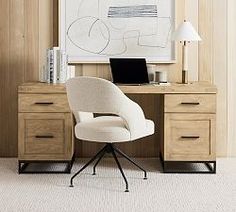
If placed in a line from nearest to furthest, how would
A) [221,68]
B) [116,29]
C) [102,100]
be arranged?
[102,100]
[116,29]
[221,68]

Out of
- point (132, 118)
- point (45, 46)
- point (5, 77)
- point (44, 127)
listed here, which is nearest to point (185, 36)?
point (132, 118)

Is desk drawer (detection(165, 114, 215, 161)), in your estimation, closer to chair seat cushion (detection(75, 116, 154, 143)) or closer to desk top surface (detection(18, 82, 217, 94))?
A: desk top surface (detection(18, 82, 217, 94))

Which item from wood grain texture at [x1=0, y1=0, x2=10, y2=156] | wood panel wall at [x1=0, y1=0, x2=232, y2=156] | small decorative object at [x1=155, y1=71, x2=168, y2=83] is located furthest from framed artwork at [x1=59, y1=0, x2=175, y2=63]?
wood grain texture at [x1=0, y1=0, x2=10, y2=156]

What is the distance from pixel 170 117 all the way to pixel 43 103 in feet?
3.26

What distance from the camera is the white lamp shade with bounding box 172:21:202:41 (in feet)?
14.7

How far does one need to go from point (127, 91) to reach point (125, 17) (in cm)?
80

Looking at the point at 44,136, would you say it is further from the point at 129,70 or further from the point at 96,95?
the point at 129,70

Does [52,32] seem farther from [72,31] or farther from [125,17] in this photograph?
[125,17]

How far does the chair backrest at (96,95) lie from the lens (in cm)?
384

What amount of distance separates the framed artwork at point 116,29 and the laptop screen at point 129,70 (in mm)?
237

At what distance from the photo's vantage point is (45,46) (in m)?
4.86

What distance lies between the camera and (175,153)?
439 centimetres

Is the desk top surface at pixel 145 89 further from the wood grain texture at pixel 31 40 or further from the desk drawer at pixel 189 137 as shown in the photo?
the wood grain texture at pixel 31 40

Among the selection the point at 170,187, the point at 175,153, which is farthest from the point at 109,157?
the point at 170,187
